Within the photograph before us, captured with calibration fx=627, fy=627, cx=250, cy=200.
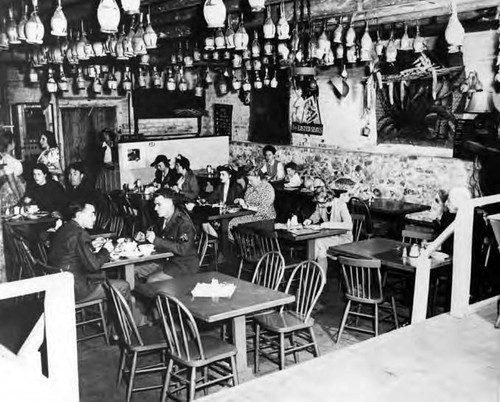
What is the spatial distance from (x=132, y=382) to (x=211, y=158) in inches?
384

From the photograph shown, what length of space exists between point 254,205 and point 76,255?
3600 millimetres

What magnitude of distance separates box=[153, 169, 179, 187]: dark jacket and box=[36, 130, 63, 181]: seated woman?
9.28 feet

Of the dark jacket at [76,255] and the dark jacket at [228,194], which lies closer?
the dark jacket at [76,255]

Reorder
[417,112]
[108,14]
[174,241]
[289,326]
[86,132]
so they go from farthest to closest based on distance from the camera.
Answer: [86,132]
[417,112]
[174,241]
[289,326]
[108,14]

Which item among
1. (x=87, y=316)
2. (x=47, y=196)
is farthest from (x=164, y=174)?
(x=87, y=316)

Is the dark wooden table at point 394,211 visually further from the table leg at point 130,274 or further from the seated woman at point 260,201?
the table leg at point 130,274

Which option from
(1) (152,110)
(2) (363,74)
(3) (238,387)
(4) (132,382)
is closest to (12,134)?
(1) (152,110)

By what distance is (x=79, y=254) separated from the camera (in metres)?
6.57

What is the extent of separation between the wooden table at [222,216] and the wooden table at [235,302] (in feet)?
10.7

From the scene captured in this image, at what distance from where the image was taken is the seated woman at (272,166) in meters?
12.8

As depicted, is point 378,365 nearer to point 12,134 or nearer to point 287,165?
point 287,165

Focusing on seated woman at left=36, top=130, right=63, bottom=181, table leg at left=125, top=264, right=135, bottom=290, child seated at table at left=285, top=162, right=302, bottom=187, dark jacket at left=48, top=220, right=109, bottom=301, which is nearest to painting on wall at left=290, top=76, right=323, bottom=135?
child seated at table at left=285, top=162, right=302, bottom=187

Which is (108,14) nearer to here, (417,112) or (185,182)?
(185,182)

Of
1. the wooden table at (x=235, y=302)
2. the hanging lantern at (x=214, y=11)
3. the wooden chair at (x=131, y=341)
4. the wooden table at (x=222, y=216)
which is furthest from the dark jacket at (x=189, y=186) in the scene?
the hanging lantern at (x=214, y=11)
